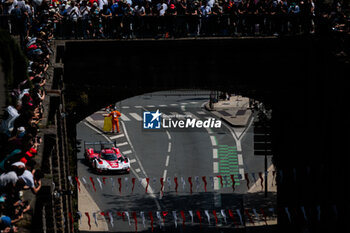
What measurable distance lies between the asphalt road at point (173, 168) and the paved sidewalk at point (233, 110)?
3.07 ft

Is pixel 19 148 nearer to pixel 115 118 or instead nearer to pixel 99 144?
pixel 99 144

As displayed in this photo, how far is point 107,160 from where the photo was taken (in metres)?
51.9

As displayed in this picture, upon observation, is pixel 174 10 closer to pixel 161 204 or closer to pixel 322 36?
pixel 322 36

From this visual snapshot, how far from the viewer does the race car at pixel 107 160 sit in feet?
169

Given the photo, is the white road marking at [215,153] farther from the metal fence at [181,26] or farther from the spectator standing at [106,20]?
the spectator standing at [106,20]

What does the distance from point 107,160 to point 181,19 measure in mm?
20113

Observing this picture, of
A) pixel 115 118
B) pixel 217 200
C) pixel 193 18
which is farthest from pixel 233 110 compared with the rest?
pixel 193 18

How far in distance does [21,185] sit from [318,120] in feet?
56.5

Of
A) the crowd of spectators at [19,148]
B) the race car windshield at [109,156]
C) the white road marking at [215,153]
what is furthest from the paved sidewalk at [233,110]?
the crowd of spectators at [19,148]

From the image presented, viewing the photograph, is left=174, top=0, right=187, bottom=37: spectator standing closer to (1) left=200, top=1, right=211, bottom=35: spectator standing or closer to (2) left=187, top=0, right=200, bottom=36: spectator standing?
(2) left=187, top=0, right=200, bottom=36: spectator standing

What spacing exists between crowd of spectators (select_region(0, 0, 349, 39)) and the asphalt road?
26.3 ft

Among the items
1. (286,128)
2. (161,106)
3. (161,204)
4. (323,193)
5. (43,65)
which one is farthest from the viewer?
(161,106)

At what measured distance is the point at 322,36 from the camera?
3162cm

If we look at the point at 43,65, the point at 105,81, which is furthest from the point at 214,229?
the point at 43,65
